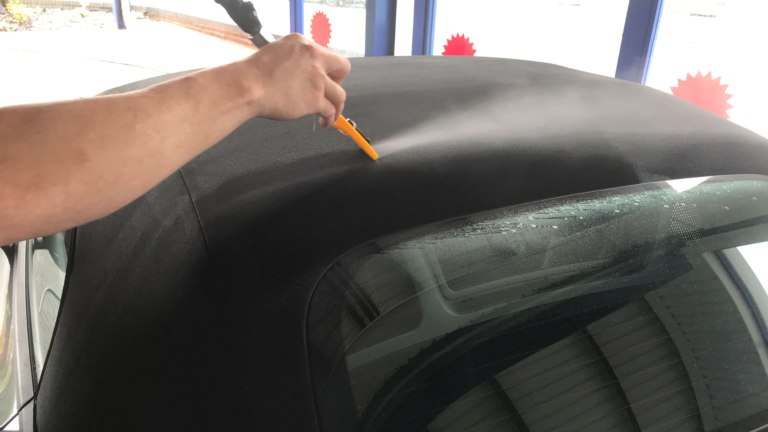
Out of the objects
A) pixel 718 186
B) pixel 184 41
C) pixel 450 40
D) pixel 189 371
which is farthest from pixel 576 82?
pixel 184 41

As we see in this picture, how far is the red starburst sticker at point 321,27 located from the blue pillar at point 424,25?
1149mm

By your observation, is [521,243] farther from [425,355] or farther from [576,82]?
[576,82]

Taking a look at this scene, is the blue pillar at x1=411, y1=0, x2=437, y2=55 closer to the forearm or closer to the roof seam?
the roof seam

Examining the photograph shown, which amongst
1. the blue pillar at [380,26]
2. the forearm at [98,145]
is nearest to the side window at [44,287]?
the forearm at [98,145]

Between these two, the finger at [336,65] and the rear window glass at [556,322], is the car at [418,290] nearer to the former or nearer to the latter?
the rear window glass at [556,322]

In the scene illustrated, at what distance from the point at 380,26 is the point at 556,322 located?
505 centimetres

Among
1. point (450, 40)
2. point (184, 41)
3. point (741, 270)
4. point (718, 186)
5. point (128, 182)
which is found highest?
point (128, 182)

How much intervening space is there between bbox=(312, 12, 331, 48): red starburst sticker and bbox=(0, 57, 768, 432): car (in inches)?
211

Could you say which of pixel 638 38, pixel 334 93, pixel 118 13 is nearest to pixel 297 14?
pixel 638 38

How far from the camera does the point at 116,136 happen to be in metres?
0.62

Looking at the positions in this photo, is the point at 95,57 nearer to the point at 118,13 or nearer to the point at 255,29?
the point at 118,13

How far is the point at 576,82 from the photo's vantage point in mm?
1440

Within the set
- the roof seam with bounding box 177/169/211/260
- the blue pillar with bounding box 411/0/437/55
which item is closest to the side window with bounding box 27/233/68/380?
the roof seam with bounding box 177/169/211/260

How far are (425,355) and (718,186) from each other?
0.60 meters
